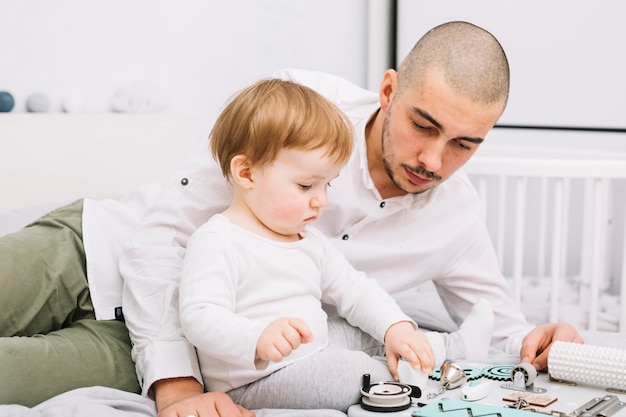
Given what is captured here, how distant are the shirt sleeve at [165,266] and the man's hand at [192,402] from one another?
15 millimetres

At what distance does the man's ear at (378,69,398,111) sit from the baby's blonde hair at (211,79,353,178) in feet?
0.83

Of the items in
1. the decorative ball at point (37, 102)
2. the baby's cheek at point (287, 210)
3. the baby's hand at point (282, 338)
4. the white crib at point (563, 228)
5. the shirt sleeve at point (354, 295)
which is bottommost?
the white crib at point (563, 228)

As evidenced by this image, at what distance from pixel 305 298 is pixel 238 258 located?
112mm

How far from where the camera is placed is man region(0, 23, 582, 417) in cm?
99

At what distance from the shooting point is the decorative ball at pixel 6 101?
5.21 ft

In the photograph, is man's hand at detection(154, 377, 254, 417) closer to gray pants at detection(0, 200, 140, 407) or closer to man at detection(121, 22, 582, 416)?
man at detection(121, 22, 582, 416)

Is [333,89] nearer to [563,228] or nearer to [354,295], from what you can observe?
[354,295]

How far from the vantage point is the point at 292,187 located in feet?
3.15

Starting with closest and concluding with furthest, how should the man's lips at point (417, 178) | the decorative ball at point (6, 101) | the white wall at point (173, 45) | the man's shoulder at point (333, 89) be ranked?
the man's lips at point (417, 178) → the man's shoulder at point (333, 89) → the decorative ball at point (6, 101) → the white wall at point (173, 45)

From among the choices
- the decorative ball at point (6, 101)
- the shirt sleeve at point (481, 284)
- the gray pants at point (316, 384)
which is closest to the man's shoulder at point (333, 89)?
the shirt sleeve at point (481, 284)

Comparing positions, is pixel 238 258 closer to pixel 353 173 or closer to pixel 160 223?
pixel 160 223

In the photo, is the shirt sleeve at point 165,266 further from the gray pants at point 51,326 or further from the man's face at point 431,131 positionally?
the man's face at point 431,131

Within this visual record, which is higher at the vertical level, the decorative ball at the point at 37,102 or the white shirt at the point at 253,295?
the decorative ball at the point at 37,102

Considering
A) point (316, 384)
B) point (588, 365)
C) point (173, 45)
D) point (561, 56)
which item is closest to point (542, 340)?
point (588, 365)
